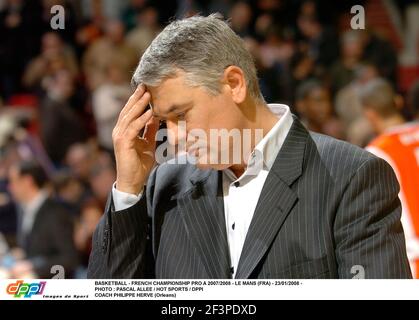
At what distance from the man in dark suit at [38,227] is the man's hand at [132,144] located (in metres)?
0.91

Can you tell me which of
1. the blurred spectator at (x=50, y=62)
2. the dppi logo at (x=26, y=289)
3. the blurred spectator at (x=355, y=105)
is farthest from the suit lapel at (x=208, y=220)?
the blurred spectator at (x=50, y=62)

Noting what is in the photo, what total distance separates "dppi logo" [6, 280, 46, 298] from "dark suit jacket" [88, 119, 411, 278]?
125 millimetres

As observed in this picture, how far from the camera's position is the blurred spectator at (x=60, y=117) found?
3668mm

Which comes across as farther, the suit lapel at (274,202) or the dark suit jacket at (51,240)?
the dark suit jacket at (51,240)

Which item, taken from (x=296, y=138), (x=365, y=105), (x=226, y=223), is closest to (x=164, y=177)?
(x=226, y=223)

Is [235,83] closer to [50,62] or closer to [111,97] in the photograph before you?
[111,97]

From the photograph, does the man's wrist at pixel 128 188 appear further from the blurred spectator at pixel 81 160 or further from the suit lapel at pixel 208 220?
the blurred spectator at pixel 81 160

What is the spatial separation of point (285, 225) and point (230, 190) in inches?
5.1

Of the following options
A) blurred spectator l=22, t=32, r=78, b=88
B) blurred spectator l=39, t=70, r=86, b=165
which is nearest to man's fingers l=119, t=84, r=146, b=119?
blurred spectator l=22, t=32, r=78, b=88

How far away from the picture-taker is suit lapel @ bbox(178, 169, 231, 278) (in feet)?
5.02

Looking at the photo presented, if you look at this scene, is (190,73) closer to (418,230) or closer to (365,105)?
(418,230)

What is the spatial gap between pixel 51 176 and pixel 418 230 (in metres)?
1.77

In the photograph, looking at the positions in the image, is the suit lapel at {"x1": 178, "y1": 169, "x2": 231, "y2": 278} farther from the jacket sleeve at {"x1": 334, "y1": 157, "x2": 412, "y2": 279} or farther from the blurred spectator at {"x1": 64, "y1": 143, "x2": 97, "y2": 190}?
the blurred spectator at {"x1": 64, "y1": 143, "x2": 97, "y2": 190}

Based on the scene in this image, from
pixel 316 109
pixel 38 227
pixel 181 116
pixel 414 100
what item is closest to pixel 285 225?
pixel 181 116
